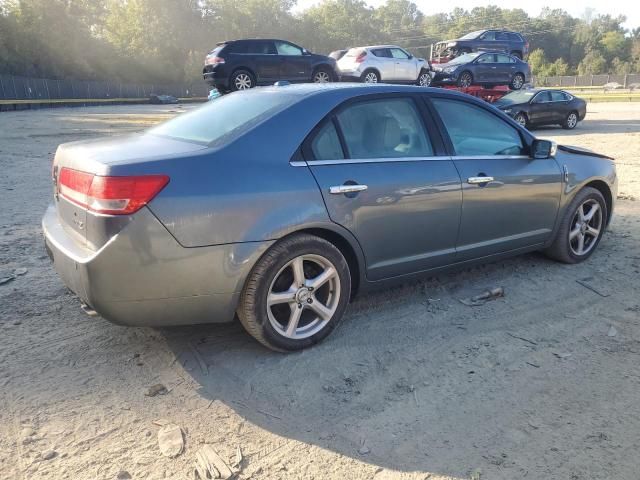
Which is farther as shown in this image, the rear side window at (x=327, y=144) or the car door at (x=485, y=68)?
the car door at (x=485, y=68)

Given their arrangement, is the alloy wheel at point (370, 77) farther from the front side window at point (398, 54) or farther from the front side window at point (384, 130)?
the front side window at point (384, 130)

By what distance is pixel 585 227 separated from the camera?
5031 mm

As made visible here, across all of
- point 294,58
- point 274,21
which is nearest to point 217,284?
point 294,58

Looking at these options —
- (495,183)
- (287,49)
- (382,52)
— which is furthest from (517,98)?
(495,183)

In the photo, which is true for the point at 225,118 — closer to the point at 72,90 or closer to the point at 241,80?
the point at 241,80

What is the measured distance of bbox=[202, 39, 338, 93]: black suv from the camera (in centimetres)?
1562

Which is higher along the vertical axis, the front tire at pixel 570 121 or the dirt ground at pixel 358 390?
the front tire at pixel 570 121

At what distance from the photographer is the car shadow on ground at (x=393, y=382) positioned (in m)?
2.60

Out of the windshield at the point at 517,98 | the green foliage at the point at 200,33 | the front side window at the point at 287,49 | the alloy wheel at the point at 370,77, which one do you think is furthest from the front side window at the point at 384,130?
the green foliage at the point at 200,33

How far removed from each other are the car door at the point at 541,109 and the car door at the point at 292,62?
7154 mm

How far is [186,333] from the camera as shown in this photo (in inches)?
142

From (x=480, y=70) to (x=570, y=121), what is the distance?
12.1ft

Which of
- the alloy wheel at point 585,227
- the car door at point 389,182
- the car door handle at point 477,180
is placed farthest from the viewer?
the alloy wheel at point 585,227

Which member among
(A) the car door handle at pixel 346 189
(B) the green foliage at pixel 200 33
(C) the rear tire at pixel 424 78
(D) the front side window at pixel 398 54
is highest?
(B) the green foliage at pixel 200 33
